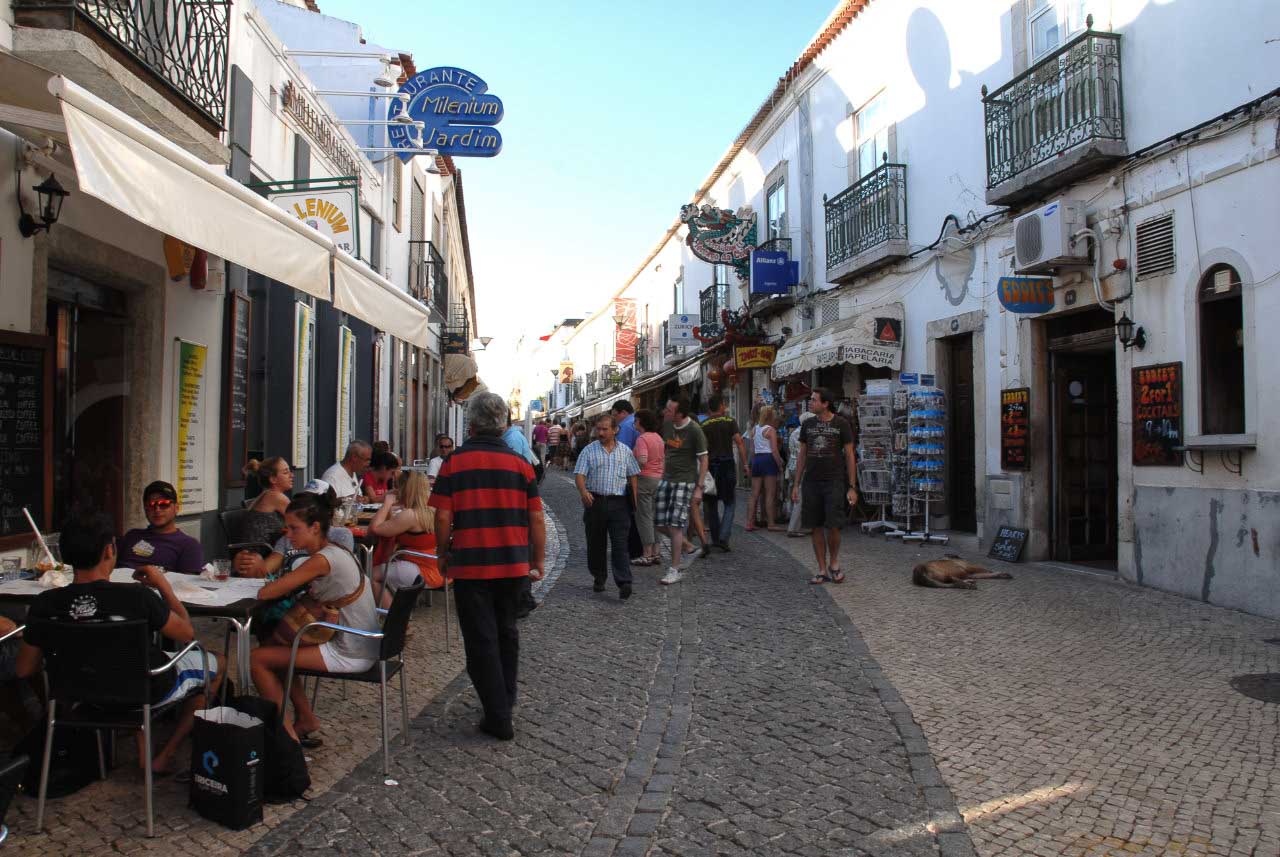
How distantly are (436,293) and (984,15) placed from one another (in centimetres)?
1461

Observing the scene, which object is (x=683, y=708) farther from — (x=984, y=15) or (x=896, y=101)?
(x=896, y=101)

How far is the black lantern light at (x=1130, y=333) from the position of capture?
8547 mm

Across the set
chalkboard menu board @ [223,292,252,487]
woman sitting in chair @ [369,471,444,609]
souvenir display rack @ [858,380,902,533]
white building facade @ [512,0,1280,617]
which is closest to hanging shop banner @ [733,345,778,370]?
white building facade @ [512,0,1280,617]

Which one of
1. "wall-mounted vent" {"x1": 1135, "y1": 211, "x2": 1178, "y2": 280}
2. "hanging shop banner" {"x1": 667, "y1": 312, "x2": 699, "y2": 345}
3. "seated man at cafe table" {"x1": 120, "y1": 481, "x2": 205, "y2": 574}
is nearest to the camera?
"seated man at cafe table" {"x1": 120, "y1": 481, "x2": 205, "y2": 574}

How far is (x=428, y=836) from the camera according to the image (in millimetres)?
3369

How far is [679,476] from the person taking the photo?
923 centimetres

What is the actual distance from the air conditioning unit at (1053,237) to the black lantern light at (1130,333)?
0.81 metres

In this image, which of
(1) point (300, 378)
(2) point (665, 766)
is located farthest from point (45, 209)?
(2) point (665, 766)

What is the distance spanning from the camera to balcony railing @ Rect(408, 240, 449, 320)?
20062 millimetres

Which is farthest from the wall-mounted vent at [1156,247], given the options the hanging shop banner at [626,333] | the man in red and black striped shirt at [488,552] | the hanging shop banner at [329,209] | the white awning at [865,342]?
the hanging shop banner at [626,333]

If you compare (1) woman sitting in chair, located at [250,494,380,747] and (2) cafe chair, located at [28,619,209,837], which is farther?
(1) woman sitting in chair, located at [250,494,380,747]

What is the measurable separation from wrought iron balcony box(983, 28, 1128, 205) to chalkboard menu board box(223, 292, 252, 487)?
7.87m

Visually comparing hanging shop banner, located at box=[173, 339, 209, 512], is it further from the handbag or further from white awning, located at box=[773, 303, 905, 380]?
white awning, located at box=[773, 303, 905, 380]

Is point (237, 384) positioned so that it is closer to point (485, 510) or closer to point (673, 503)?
point (673, 503)
